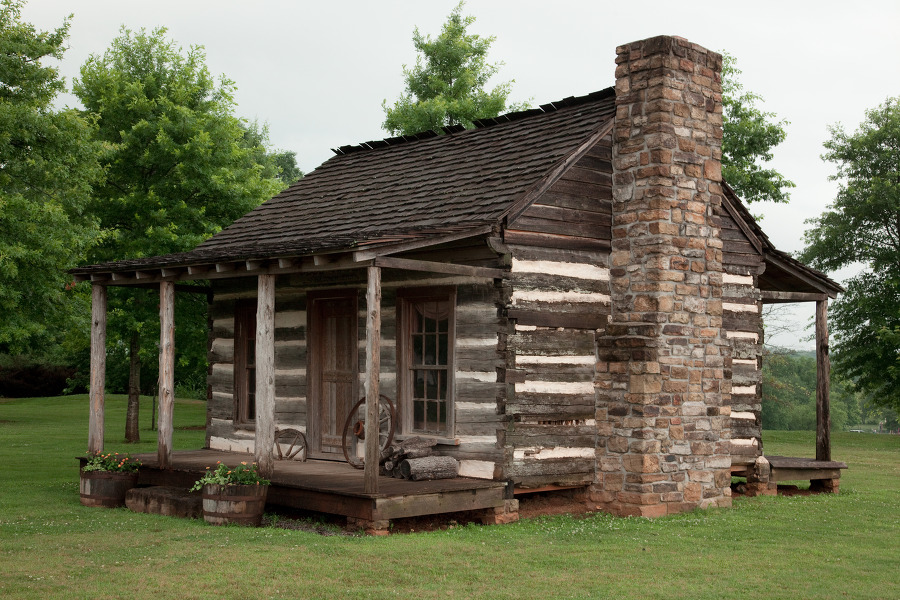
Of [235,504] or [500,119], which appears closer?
[235,504]

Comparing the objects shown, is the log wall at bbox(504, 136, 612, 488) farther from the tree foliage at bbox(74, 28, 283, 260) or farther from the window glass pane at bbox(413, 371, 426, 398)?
the tree foliage at bbox(74, 28, 283, 260)

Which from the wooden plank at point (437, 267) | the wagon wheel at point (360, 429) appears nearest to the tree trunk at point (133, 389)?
the wagon wheel at point (360, 429)

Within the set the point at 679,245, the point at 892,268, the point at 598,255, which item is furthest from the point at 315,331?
the point at 892,268

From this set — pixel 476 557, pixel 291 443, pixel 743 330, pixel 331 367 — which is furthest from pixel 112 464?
pixel 743 330

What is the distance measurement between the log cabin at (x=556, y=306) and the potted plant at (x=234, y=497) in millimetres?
338

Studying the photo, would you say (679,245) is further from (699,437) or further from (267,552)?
(267,552)

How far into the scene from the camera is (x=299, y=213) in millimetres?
16078

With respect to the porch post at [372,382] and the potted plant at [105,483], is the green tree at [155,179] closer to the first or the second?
the potted plant at [105,483]

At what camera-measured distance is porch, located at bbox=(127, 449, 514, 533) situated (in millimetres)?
10406

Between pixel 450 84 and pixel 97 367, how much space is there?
65.4 ft

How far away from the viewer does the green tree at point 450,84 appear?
2980cm

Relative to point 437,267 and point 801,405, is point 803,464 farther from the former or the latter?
point 801,405

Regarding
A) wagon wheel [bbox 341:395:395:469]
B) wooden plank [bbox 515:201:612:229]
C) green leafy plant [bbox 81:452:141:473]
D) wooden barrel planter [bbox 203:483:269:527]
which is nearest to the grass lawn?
wooden barrel planter [bbox 203:483:269:527]

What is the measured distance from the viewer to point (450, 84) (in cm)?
3164
